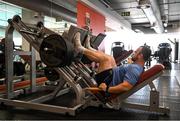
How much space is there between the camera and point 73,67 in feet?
11.8

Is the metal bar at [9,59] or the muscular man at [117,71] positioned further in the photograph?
the metal bar at [9,59]

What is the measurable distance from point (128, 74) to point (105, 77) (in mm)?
581

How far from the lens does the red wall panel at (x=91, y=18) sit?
6455 millimetres

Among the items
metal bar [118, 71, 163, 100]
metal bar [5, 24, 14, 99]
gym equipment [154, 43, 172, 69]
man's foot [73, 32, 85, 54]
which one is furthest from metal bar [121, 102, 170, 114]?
gym equipment [154, 43, 172, 69]

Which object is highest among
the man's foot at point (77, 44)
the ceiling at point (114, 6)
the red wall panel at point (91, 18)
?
the ceiling at point (114, 6)

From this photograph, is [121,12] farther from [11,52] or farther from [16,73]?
[11,52]

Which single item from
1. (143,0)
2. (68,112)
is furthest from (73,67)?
(143,0)

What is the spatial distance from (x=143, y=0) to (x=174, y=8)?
12.8 feet

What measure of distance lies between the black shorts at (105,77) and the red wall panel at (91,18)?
338 cm

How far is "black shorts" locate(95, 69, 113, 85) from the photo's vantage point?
3058 millimetres

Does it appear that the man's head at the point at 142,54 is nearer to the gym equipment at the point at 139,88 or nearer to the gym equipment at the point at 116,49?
the gym equipment at the point at 139,88

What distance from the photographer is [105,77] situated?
3172mm

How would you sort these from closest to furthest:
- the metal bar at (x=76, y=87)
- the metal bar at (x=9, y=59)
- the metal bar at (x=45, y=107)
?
the metal bar at (x=45, y=107), the metal bar at (x=76, y=87), the metal bar at (x=9, y=59)

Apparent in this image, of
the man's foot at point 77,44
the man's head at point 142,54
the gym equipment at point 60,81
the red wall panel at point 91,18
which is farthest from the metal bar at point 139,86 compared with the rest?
the red wall panel at point 91,18
